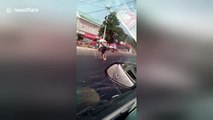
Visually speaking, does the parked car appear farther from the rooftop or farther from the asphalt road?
the rooftop

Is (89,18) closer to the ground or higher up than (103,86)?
higher up

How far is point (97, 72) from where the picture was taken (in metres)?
2.05

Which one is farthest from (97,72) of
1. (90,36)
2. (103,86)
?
(90,36)

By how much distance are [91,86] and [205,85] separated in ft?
2.42

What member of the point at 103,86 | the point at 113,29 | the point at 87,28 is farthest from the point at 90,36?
the point at 103,86

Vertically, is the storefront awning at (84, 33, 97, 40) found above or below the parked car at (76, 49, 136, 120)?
above

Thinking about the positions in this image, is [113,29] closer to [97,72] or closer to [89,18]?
[89,18]

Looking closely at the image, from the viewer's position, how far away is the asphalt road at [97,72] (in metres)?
2.04

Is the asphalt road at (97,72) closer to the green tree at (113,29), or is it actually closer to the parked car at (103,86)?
the parked car at (103,86)

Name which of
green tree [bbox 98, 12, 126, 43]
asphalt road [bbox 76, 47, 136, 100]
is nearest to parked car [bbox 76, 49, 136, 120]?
asphalt road [bbox 76, 47, 136, 100]

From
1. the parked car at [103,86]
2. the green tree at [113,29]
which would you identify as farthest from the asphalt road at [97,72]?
the green tree at [113,29]

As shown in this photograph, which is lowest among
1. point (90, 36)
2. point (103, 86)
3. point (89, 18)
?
point (103, 86)

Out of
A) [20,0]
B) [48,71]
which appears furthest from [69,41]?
[20,0]

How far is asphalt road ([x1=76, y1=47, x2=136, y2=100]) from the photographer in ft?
6.68
